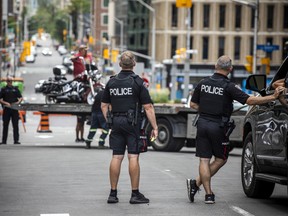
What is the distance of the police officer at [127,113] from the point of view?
1193 centimetres

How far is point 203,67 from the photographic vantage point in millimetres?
102938

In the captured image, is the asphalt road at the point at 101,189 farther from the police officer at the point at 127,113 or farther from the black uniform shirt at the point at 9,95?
the black uniform shirt at the point at 9,95

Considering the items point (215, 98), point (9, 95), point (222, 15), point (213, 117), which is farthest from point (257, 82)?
point (222, 15)

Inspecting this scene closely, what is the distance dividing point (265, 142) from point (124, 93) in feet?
5.98

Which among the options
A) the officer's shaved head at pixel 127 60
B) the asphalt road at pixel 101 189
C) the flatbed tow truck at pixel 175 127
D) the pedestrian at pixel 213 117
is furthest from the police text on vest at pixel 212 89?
the flatbed tow truck at pixel 175 127

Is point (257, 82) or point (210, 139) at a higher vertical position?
point (257, 82)

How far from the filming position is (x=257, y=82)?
1218 centimetres

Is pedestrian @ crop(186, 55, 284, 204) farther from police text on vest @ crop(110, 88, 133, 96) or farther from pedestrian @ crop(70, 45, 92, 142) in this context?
pedestrian @ crop(70, 45, 92, 142)

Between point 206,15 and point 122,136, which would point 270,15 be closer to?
point 206,15

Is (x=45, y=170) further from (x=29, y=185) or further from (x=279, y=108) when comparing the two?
(x=279, y=108)

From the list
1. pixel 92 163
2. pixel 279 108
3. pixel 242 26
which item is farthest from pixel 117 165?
pixel 242 26

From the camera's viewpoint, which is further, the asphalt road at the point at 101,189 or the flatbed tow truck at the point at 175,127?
the flatbed tow truck at the point at 175,127

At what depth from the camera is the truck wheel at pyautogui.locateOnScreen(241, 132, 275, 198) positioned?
40.3 feet

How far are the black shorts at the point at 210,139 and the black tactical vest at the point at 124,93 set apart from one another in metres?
0.88
